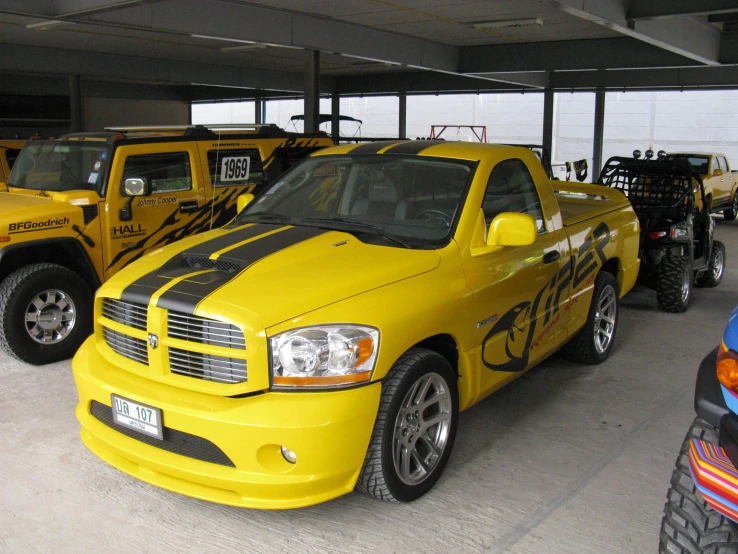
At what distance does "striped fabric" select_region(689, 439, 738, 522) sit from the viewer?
7.16ft

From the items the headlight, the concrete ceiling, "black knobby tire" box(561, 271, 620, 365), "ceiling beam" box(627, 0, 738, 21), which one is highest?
the concrete ceiling

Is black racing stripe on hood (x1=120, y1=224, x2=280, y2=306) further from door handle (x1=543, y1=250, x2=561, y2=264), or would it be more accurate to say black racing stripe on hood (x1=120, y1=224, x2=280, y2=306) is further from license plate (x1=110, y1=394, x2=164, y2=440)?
door handle (x1=543, y1=250, x2=561, y2=264)

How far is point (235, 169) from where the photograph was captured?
7047 mm

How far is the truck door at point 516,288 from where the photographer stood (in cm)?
385

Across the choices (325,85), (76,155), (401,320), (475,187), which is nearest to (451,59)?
(325,85)

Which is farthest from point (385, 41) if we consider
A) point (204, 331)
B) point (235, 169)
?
point (204, 331)

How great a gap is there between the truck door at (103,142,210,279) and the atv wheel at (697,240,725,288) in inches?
238

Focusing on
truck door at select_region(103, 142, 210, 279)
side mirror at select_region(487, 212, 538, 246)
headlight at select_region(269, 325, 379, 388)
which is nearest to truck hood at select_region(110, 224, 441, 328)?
headlight at select_region(269, 325, 379, 388)

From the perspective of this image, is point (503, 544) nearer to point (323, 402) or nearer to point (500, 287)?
point (323, 402)

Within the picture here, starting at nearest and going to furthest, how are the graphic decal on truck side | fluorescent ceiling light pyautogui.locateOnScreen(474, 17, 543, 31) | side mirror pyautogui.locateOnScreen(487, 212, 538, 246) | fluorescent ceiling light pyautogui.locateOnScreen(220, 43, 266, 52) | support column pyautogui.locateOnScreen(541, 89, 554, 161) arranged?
side mirror pyautogui.locateOnScreen(487, 212, 538, 246)
the graphic decal on truck side
fluorescent ceiling light pyautogui.locateOnScreen(474, 17, 543, 31)
fluorescent ceiling light pyautogui.locateOnScreen(220, 43, 266, 52)
support column pyautogui.locateOnScreen(541, 89, 554, 161)

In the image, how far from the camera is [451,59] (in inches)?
653

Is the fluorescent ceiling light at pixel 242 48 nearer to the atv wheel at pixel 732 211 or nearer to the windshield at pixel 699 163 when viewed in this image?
the windshield at pixel 699 163

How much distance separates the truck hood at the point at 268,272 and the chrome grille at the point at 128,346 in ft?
0.69

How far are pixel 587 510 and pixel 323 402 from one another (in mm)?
1503
